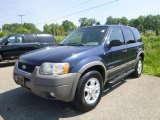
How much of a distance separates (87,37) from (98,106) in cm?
173

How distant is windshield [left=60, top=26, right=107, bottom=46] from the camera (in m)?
5.05

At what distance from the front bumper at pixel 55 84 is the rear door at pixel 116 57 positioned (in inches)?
49.6

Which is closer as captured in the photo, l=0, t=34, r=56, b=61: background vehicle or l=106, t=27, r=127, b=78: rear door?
l=106, t=27, r=127, b=78: rear door

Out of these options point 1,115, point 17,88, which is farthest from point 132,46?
point 1,115

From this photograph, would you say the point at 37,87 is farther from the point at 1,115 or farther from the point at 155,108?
the point at 155,108

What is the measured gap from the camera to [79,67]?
4.03 metres

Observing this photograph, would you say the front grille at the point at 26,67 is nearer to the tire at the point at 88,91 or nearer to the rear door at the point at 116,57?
the tire at the point at 88,91

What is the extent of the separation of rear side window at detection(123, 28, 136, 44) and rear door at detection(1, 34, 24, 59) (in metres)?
6.31

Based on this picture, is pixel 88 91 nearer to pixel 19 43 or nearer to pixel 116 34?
pixel 116 34

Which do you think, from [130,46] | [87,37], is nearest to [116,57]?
[87,37]

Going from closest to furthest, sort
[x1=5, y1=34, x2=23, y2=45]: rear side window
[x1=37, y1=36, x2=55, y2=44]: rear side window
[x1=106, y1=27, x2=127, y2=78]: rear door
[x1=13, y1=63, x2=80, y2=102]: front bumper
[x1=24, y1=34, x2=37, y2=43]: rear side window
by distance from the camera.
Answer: [x1=13, y1=63, x2=80, y2=102]: front bumper, [x1=106, y1=27, x2=127, y2=78]: rear door, [x1=5, y1=34, x2=23, y2=45]: rear side window, [x1=24, y1=34, x2=37, y2=43]: rear side window, [x1=37, y1=36, x2=55, y2=44]: rear side window

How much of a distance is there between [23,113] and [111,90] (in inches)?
99.0

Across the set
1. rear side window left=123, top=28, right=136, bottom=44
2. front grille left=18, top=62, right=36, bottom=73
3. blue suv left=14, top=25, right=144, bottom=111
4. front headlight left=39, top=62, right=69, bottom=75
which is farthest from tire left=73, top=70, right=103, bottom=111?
rear side window left=123, top=28, right=136, bottom=44

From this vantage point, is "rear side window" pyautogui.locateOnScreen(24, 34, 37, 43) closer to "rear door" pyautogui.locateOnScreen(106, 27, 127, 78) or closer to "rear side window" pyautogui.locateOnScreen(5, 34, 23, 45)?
"rear side window" pyautogui.locateOnScreen(5, 34, 23, 45)
